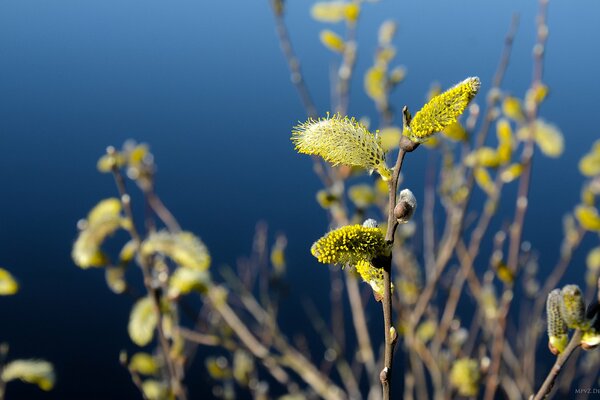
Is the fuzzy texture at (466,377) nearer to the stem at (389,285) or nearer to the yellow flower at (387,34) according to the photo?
the stem at (389,285)

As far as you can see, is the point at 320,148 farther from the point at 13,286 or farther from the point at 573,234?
the point at 573,234

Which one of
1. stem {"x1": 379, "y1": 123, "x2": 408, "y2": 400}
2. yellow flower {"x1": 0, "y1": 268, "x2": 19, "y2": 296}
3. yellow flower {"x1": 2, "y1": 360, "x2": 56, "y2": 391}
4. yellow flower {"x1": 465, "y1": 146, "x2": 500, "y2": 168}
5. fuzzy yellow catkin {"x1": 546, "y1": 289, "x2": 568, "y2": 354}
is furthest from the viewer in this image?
yellow flower {"x1": 465, "y1": 146, "x2": 500, "y2": 168}

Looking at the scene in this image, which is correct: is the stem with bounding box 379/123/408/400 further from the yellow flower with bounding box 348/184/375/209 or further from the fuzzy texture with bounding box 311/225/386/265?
the yellow flower with bounding box 348/184/375/209

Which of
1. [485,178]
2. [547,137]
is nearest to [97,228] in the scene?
[485,178]

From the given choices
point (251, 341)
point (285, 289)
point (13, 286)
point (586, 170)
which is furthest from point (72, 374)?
point (586, 170)

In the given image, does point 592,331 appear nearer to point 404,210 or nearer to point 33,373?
point 404,210

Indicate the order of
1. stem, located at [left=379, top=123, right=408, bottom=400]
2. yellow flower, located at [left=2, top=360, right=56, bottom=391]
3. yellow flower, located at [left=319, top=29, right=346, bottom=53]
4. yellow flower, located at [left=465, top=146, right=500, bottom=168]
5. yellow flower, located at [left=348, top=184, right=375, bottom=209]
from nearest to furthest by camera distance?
stem, located at [left=379, top=123, right=408, bottom=400] → yellow flower, located at [left=2, top=360, right=56, bottom=391] → yellow flower, located at [left=465, top=146, right=500, bottom=168] → yellow flower, located at [left=319, top=29, right=346, bottom=53] → yellow flower, located at [left=348, top=184, right=375, bottom=209]

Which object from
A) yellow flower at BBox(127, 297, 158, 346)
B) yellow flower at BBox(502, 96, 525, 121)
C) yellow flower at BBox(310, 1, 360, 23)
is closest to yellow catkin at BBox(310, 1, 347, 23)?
yellow flower at BBox(310, 1, 360, 23)
